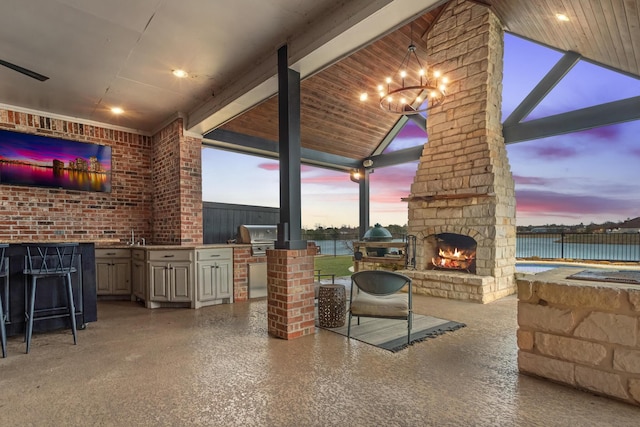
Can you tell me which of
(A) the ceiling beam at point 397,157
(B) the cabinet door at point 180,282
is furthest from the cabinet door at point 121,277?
(A) the ceiling beam at point 397,157

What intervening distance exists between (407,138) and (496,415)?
7.20 m

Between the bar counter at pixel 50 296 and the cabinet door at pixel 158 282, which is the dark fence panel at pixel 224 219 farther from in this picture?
the bar counter at pixel 50 296

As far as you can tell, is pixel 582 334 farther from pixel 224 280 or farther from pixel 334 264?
pixel 334 264

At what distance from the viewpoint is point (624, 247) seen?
627 centimetres

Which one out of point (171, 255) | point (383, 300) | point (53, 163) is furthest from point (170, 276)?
point (383, 300)

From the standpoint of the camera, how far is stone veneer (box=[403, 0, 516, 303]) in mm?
5074

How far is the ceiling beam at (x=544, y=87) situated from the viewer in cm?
516

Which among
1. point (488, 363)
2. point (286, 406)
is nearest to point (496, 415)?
point (488, 363)

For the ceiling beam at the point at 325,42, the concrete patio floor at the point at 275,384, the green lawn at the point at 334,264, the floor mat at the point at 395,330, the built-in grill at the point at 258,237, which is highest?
the ceiling beam at the point at 325,42

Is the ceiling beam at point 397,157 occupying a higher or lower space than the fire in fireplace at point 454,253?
higher

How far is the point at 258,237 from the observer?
5480mm

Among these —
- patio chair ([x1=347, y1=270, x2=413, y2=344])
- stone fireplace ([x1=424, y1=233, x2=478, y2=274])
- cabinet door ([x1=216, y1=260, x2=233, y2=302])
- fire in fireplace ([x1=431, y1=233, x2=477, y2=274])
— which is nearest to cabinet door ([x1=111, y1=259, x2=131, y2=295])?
cabinet door ([x1=216, y1=260, x2=233, y2=302])

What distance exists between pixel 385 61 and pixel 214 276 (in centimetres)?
497

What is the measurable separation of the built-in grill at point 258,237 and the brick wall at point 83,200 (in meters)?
2.00
